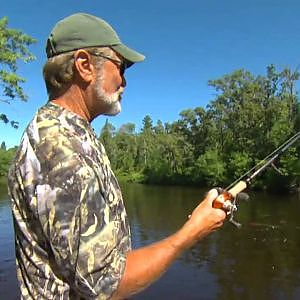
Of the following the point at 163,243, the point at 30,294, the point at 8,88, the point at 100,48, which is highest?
the point at 8,88

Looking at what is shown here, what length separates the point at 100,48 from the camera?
197 centimetres

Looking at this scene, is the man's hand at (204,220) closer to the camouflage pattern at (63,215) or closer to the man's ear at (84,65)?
the camouflage pattern at (63,215)

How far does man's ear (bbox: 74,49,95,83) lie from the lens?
6.38ft

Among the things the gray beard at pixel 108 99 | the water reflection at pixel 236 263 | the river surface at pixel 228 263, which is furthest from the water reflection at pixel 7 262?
the gray beard at pixel 108 99

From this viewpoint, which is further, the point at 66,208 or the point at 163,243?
the point at 163,243

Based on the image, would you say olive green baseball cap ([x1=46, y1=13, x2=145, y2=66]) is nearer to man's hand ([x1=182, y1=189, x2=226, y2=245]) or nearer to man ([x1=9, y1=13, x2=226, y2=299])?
man ([x1=9, y1=13, x2=226, y2=299])

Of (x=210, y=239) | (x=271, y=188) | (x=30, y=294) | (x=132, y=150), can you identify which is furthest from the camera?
(x=132, y=150)

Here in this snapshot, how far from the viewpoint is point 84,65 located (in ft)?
6.45

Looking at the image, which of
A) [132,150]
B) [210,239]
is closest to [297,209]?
[210,239]

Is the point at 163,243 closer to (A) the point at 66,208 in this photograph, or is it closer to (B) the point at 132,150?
(A) the point at 66,208

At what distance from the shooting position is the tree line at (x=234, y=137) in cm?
5650

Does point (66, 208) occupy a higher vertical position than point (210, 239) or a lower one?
higher

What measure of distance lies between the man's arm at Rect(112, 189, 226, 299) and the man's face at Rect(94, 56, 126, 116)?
65 centimetres

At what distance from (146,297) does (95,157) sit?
1201 cm
